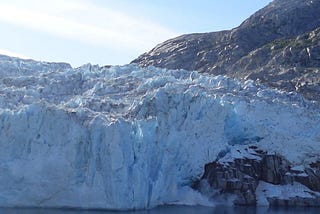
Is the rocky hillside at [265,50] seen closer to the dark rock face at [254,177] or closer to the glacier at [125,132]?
the glacier at [125,132]

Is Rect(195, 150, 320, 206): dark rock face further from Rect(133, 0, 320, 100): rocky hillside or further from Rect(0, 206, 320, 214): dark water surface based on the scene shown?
Rect(133, 0, 320, 100): rocky hillside

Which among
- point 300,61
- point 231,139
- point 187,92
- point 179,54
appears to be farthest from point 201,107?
point 179,54

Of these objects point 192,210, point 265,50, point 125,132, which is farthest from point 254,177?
point 265,50

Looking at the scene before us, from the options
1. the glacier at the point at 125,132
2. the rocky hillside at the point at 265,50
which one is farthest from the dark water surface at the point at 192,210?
the rocky hillside at the point at 265,50

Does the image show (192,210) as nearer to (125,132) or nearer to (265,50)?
(125,132)

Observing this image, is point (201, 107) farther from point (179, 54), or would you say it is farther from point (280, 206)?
point (179, 54)
